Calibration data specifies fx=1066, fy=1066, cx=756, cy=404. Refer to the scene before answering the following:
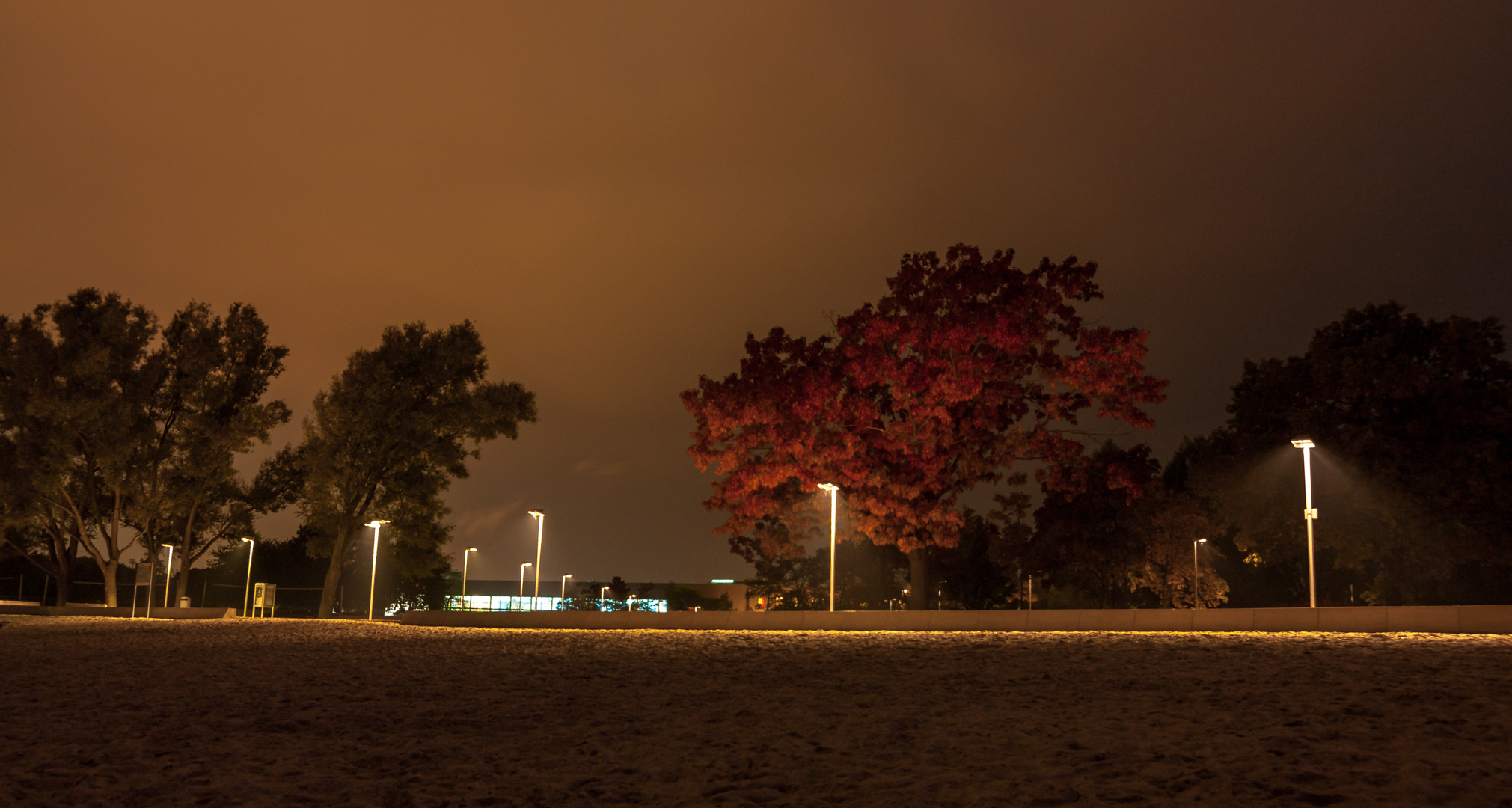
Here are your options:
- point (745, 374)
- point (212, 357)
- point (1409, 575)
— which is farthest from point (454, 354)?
point (1409, 575)

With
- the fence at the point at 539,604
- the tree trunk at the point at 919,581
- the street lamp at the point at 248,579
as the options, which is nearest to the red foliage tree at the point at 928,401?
the tree trunk at the point at 919,581

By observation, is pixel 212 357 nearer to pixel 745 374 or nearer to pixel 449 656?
pixel 745 374

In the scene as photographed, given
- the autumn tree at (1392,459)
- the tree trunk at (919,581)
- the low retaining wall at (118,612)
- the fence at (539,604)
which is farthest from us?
the fence at (539,604)

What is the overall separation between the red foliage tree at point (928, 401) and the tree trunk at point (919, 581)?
6 centimetres

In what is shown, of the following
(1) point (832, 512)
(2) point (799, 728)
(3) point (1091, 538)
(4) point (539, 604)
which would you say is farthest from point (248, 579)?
(2) point (799, 728)

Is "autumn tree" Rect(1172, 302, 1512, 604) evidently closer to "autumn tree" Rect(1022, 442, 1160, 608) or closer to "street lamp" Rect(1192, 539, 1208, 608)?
"street lamp" Rect(1192, 539, 1208, 608)

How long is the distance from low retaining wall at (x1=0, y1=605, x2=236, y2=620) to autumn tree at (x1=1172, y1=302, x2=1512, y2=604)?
125 ft

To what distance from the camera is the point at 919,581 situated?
28922 mm

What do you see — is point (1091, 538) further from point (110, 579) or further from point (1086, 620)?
point (110, 579)

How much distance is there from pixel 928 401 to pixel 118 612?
107ft

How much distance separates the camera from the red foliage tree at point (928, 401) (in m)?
26.7

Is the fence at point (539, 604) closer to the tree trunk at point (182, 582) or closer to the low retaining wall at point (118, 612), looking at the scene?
the low retaining wall at point (118, 612)

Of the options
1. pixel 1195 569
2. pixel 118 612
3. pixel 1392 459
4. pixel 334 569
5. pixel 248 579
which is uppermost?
pixel 1392 459

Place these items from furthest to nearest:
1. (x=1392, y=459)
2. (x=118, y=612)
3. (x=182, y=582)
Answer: (x=182, y=582) < (x=118, y=612) < (x=1392, y=459)
